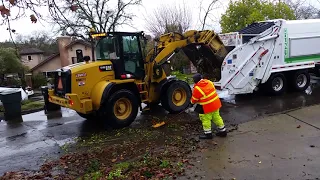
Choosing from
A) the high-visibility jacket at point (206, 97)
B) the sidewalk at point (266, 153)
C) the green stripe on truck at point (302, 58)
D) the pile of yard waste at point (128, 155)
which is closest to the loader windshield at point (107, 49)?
the pile of yard waste at point (128, 155)

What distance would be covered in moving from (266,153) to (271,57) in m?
5.99

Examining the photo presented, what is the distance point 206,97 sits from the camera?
6785mm

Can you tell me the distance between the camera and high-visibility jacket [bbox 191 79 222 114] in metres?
6.77

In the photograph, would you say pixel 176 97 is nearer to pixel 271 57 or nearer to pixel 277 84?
pixel 271 57

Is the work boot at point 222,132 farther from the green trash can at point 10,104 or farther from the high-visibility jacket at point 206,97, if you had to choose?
the green trash can at point 10,104

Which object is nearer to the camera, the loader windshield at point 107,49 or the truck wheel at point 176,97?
the loader windshield at point 107,49

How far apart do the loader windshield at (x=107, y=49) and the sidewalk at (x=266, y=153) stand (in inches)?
145

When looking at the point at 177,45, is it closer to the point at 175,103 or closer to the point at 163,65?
the point at 163,65

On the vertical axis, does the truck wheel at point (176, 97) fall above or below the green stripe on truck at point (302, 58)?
below

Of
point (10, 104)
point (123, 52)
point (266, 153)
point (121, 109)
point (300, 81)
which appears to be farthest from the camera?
point (300, 81)

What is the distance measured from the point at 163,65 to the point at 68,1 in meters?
6.19

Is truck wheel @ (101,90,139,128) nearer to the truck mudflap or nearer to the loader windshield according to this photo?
the truck mudflap

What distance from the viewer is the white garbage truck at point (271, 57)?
10.5 meters

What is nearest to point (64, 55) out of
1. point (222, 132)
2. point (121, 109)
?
point (121, 109)
